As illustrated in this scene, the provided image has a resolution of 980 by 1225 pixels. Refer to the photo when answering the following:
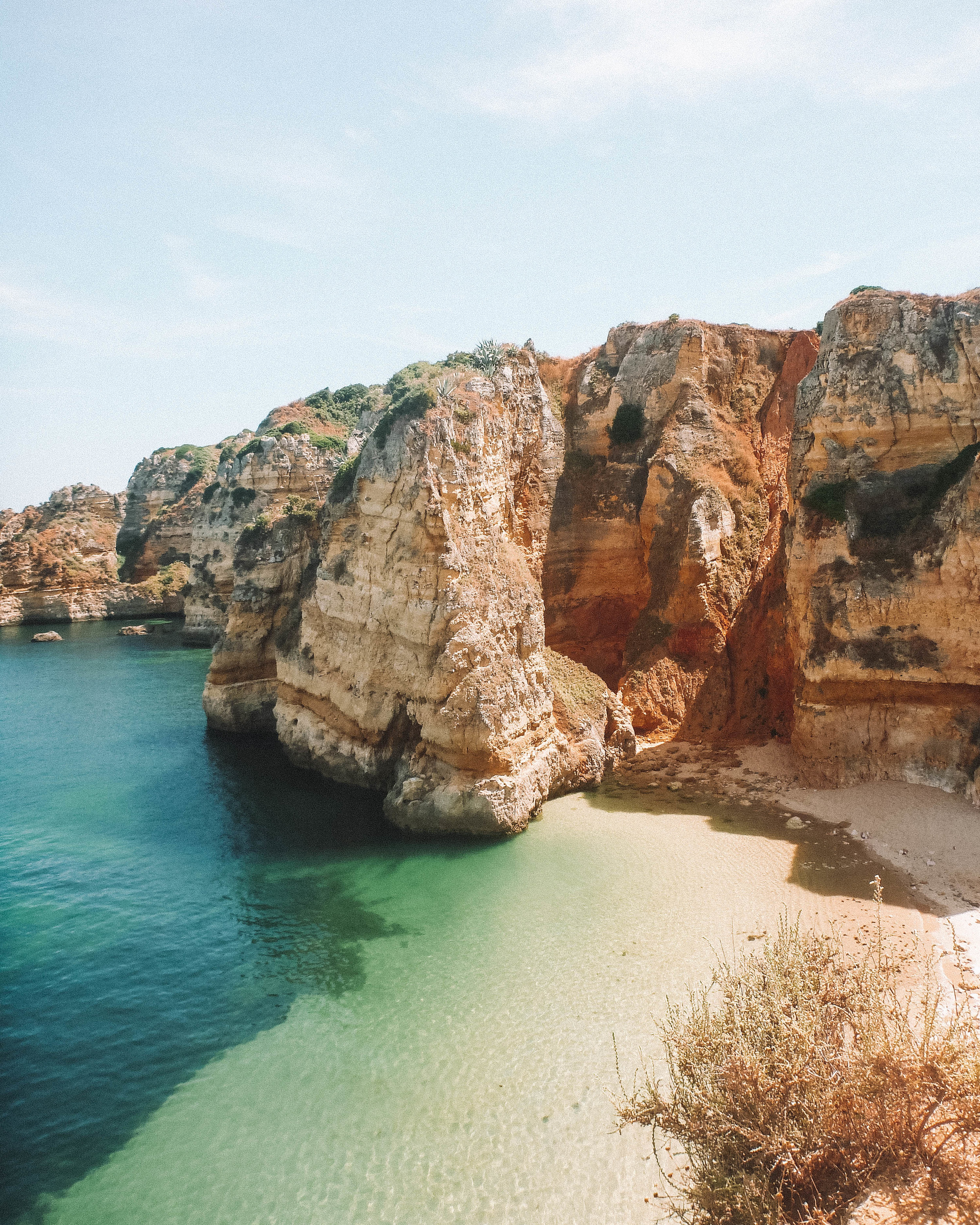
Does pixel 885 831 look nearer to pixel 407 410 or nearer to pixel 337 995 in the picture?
pixel 337 995

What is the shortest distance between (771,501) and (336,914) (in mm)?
24115

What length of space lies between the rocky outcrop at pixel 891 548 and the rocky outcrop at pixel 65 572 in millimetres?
63921

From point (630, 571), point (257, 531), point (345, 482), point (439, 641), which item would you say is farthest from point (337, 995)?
point (630, 571)

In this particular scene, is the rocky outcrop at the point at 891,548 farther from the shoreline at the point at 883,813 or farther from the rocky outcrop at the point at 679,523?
the rocky outcrop at the point at 679,523

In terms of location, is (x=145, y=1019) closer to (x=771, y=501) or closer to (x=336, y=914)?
(x=336, y=914)

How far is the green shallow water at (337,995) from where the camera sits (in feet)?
35.3

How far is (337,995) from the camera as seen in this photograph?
1478 centimetres

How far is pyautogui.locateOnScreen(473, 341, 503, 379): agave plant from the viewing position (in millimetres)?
27703

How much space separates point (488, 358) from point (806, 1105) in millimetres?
24993

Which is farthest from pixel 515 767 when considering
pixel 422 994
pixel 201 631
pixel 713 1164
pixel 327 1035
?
pixel 201 631

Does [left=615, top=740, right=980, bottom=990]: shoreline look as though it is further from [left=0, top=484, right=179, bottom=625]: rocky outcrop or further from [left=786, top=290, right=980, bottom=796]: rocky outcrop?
[left=0, top=484, right=179, bottom=625]: rocky outcrop

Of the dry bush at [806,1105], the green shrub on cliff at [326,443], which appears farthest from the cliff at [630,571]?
the dry bush at [806,1105]

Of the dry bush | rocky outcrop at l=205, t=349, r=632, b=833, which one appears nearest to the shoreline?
rocky outcrop at l=205, t=349, r=632, b=833

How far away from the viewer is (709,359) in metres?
32.3
